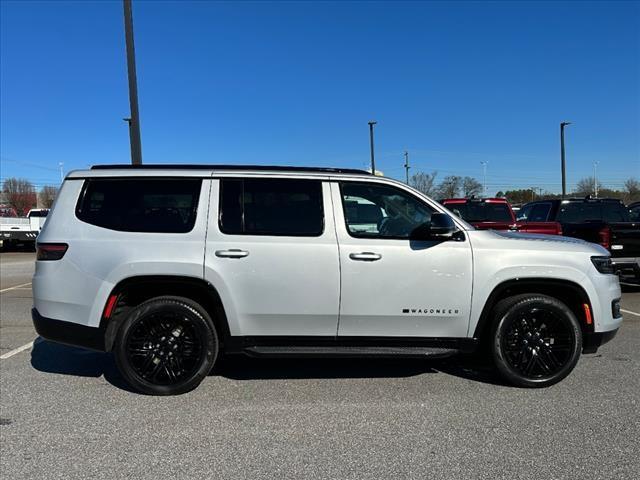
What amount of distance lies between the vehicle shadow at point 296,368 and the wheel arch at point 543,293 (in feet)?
2.27

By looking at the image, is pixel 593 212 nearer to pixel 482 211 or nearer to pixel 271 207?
pixel 482 211

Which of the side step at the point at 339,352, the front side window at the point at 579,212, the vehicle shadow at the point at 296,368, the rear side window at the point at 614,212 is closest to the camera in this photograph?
the side step at the point at 339,352

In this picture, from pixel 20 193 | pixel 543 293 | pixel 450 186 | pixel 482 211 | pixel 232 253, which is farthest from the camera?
pixel 20 193

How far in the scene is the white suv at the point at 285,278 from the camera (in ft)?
13.8

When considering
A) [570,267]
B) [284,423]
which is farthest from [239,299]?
[570,267]

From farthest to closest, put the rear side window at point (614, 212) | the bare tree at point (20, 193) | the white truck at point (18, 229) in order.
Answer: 1. the bare tree at point (20, 193)
2. the white truck at point (18, 229)
3. the rear side window at point (614, 212)

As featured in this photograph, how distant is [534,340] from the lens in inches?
174

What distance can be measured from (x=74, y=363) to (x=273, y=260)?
2.70m

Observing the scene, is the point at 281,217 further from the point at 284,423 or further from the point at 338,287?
the point at 284,423

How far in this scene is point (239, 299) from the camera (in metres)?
4.21

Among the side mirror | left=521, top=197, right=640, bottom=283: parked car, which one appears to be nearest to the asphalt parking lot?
Result: the side mirror

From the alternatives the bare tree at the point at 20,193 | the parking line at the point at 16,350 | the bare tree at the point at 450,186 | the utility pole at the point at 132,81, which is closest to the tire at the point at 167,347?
the parking line at the point at 16,350

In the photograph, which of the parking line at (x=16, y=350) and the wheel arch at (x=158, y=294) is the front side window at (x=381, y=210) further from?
the parking line at (x=16, y=350)

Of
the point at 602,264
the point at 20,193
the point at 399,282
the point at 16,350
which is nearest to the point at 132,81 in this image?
the point at 16,350
